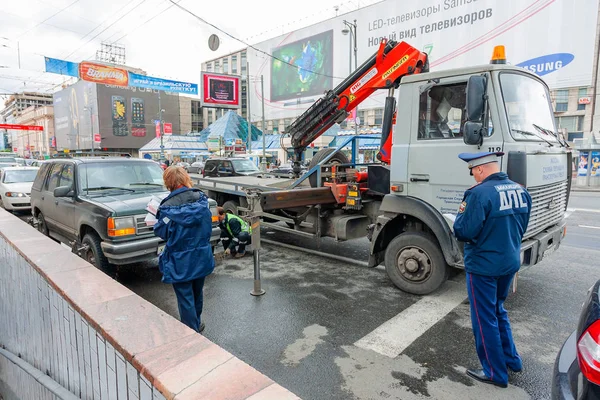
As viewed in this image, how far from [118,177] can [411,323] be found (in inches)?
202

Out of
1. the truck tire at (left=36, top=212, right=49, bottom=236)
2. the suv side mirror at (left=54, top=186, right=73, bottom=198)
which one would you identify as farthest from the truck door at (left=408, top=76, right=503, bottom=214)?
the truck tire at (left=36, top=212, right=49, bottom=236)

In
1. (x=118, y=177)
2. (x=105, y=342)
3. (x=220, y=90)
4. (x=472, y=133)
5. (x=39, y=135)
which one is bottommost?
(x=105, y=342)

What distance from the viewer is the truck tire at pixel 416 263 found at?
4.75 metres

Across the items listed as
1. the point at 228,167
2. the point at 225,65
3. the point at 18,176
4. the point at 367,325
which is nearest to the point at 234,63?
the point at 225,65

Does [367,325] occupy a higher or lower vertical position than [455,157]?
lower

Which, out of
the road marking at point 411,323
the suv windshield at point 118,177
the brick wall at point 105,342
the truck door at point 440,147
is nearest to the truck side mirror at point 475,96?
the truck door at point 440,147

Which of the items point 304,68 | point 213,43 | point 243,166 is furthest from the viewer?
point 304,68

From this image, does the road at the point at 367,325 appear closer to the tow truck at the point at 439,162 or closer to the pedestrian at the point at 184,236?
the tow truck at the point at 439,162

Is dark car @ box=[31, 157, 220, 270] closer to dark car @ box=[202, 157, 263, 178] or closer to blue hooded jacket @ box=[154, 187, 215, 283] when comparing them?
blue hooded jacket @ box=[154, 187, 215, 283]

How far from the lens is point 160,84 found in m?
23.5

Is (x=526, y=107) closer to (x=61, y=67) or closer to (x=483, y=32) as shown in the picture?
(x=61, y=67)

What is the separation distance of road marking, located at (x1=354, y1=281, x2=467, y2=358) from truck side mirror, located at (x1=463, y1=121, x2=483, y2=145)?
6.66 ft

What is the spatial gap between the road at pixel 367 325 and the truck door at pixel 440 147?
55.7 inches

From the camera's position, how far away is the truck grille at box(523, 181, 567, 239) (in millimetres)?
4230
